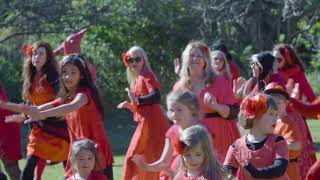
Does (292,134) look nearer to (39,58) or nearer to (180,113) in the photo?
(180,113)

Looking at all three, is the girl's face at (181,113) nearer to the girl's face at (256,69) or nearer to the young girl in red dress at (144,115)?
the girl's face at (256,69)

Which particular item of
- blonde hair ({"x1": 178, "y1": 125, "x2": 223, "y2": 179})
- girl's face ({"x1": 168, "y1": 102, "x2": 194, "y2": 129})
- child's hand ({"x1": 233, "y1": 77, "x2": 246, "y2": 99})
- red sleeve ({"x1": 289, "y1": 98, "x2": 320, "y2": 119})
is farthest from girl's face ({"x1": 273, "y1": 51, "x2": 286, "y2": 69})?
blonde hair ({"x1": 178, "y1": 125, "x2": 223, "y2": 179})

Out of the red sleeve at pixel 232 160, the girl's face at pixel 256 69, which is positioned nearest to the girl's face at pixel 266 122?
the red sleeve at pixel 232 160

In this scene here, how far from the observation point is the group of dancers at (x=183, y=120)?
281 inches

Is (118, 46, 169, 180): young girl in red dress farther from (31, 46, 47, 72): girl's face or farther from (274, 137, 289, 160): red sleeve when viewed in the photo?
(274, 137, 289, 160): red sleeve

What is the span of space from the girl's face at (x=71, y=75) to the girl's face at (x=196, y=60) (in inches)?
41.1

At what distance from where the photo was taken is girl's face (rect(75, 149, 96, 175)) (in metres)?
7.77

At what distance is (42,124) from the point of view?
10.5 metres

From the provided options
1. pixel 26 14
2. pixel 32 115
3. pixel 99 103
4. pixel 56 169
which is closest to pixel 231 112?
pixel 99 103

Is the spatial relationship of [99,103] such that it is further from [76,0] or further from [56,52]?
[76,0]

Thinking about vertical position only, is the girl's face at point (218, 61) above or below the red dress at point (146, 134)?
above

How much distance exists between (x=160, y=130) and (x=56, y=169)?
454 centimetres

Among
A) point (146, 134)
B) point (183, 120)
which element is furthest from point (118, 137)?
point (183, 120)

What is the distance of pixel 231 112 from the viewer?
9.30 meters
